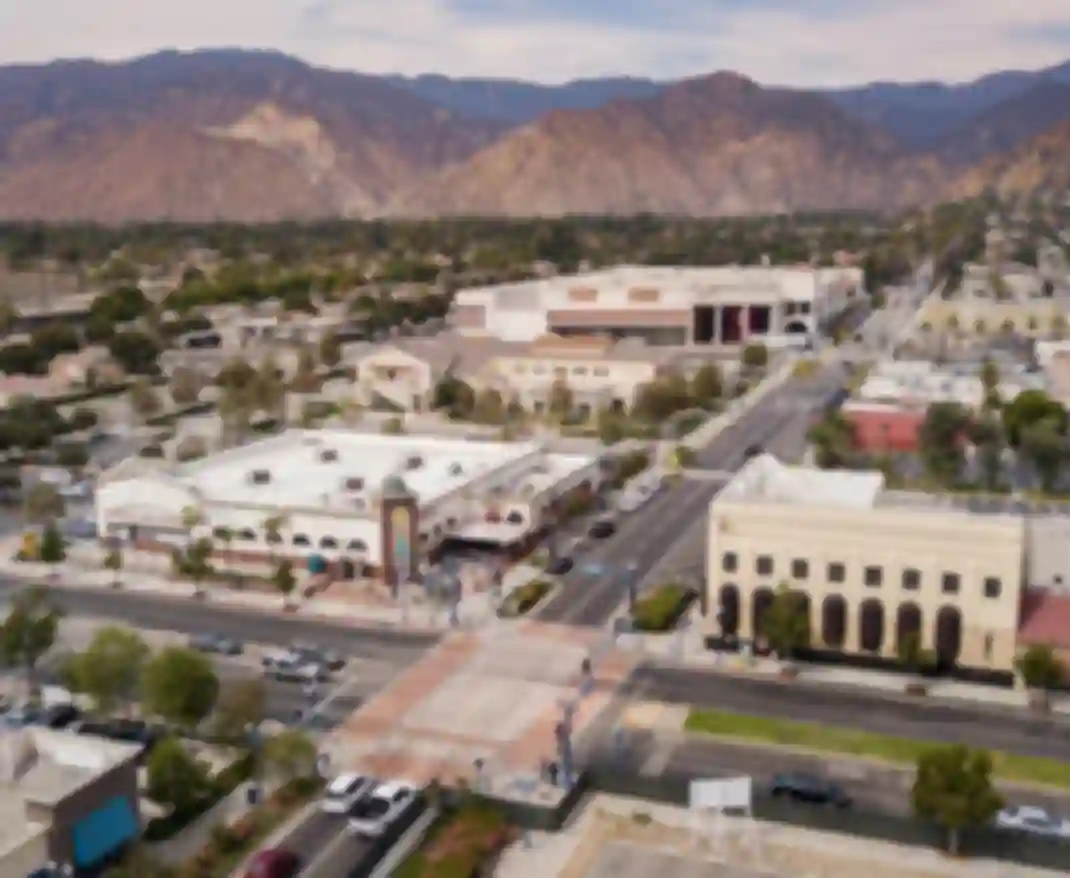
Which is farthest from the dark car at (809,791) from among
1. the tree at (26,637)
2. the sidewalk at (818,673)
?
the tree at (26,637)

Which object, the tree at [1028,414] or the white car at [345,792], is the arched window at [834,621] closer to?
Result: the white car at [345,792]

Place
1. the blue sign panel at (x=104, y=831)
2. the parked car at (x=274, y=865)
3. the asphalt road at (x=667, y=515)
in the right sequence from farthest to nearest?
the asphalt road at (x=667, y=515)
the parked car at (x=274, y=865)
the blue sign panel at (x=104, y=831)

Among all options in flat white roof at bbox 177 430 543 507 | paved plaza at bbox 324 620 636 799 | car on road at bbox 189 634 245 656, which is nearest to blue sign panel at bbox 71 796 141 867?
paved plaza at bbox 324 620 636 799

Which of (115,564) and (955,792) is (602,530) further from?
(955,792)

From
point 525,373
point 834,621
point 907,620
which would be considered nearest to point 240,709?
point 834,621

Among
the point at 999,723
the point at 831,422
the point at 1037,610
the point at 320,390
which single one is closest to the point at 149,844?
the point at 999,723

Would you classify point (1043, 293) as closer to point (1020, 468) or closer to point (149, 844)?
point (1020, 468)
